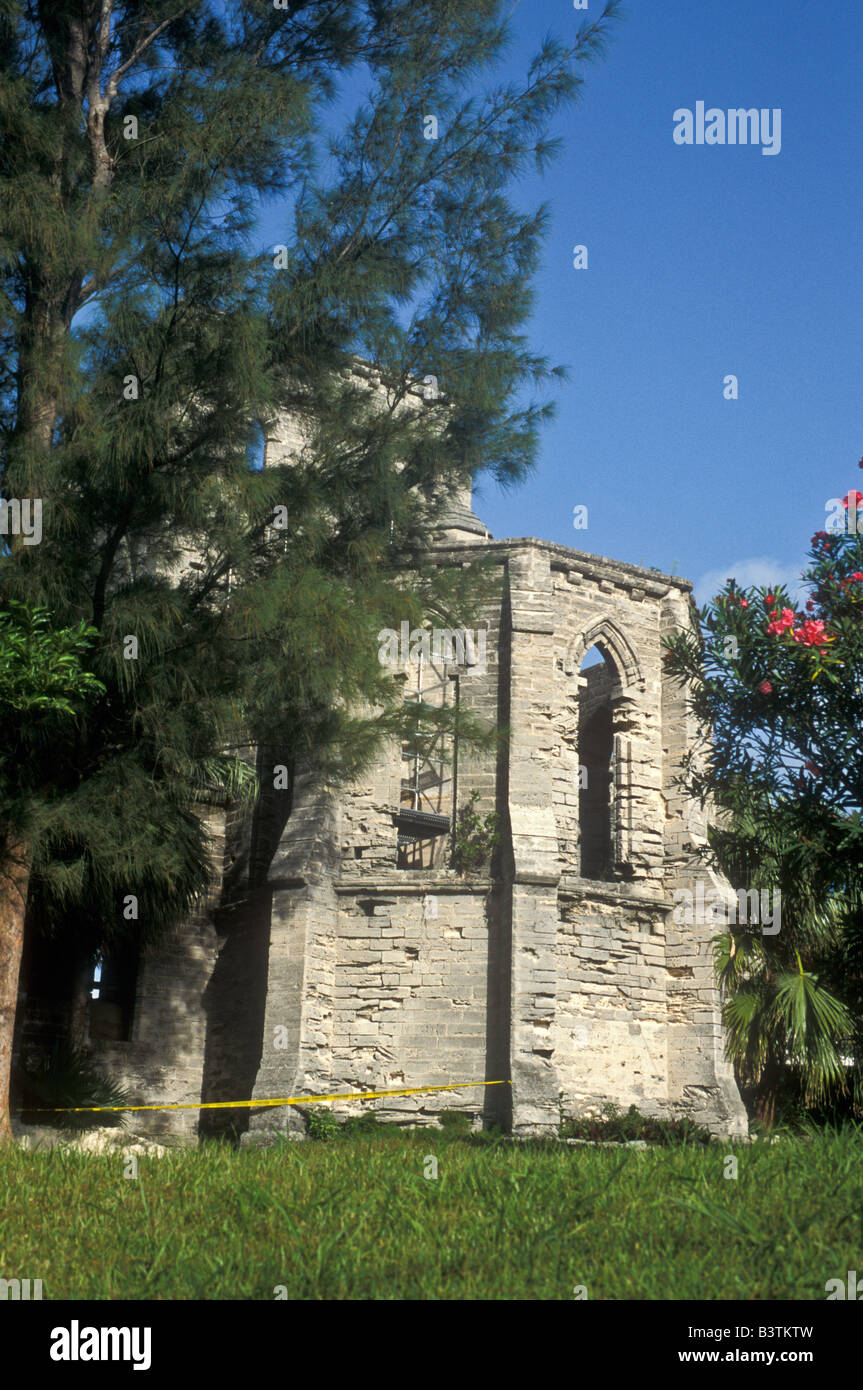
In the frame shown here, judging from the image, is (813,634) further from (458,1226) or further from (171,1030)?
(171,1030)

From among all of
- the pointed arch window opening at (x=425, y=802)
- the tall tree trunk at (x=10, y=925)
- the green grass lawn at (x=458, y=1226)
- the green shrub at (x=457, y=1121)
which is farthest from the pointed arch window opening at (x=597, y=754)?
the green grass lawn at (x=458, y=1226)

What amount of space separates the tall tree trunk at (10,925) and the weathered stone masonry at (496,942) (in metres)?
4.43

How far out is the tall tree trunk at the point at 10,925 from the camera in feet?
35.6

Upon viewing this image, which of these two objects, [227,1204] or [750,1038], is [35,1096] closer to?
[750,1038]

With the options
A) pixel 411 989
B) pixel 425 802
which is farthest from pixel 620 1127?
pixel 425 802

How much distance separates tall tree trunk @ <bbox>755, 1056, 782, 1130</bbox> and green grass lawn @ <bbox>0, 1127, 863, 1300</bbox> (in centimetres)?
774

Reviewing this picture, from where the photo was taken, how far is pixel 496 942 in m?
16.0

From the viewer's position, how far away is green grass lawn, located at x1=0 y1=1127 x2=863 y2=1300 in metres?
5.14

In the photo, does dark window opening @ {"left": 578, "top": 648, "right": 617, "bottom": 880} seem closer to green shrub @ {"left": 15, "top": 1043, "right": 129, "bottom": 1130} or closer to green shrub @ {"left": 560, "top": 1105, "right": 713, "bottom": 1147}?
green shrub @ {"left": 560, "top": 1105, "right": 713, "bottom": 1147}

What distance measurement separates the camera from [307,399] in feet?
42.0

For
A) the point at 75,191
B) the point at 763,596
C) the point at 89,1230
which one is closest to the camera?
the point at 89,1230

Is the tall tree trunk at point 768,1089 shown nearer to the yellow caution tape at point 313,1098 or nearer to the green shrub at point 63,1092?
the yellow caution tape at point 313,1098
